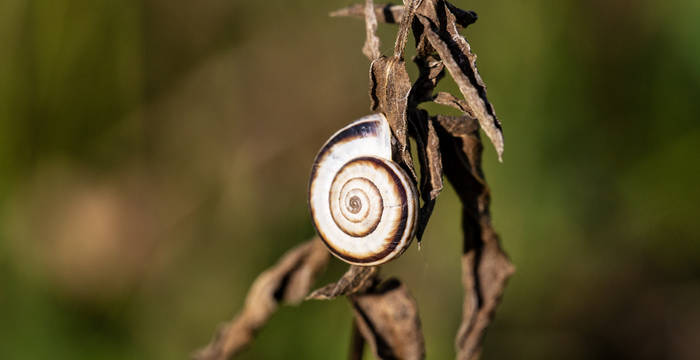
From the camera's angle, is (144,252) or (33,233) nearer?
(33,233)

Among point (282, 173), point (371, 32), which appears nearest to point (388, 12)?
point (371, 32)

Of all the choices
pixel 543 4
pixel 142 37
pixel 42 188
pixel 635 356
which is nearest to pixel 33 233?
pixel 42 188

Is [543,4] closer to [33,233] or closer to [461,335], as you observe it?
[461,335]

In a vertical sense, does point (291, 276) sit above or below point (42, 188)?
below

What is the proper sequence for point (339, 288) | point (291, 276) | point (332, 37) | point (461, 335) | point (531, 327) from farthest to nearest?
1. point (332, 37)
2. point (531, 327)
3. point (291, 276)
4. point (461, 335)
5. point (339, 288)

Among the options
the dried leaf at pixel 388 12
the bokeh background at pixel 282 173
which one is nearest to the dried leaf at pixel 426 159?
the dried leaf at pixel 388 12

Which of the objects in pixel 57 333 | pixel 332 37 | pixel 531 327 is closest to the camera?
pixel 57 333
